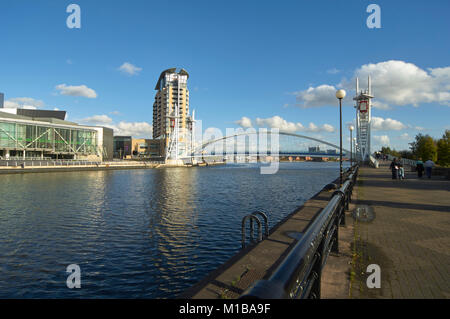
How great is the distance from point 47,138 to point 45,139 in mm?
588

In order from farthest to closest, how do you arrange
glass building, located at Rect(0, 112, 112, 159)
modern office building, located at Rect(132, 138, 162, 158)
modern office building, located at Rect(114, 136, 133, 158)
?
modern office building, located at Rect(114, 136, 133, 158) → modern office building, located at Rect(132, 138, 162, 158) → glass building, located at Rect(0, 112, 112, 159)

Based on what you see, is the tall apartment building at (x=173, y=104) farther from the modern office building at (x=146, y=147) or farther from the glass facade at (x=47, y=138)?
the glass facade at (x=47, y=138)

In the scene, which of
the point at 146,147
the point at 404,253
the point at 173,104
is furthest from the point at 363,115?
the point at 404,253

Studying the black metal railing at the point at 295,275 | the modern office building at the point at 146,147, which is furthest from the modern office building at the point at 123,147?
the black metal railing at the point at 295,275

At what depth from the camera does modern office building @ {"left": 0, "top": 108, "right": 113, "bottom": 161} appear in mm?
67562

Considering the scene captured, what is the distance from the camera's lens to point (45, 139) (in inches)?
2972

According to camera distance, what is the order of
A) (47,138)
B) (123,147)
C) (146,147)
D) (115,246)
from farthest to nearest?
(123,147), (146,147), (47,138), (115,246)

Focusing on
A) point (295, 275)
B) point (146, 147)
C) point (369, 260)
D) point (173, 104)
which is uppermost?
point (173, 104)

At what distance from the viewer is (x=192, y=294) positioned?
434 centimetres

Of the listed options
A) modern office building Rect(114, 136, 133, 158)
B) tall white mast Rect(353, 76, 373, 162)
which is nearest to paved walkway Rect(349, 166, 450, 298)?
tall white mast Rect(353, 76, 373, 162)

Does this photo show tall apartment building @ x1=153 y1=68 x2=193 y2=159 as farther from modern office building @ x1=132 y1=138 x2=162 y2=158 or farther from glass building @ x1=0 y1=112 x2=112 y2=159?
glass building @ x1=0 y1=112 x2=112 y2=159

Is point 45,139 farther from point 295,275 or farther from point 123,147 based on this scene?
point 295,275
